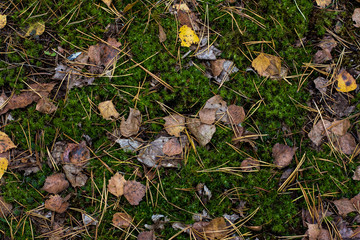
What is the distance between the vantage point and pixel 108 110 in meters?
2.84

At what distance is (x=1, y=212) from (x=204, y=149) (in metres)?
2.10

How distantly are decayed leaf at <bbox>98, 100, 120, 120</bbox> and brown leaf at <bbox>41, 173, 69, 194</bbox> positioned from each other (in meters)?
0.74

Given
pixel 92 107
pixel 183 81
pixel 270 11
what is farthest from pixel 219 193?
pixel 270 11

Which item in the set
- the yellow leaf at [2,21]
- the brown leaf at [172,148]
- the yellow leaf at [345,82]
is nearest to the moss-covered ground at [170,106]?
the yellow leaf at [2,21]

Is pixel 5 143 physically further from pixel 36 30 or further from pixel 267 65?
pixel 267 65

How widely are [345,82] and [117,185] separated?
2.59 metres

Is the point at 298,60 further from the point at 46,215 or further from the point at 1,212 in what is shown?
the point at 1,212

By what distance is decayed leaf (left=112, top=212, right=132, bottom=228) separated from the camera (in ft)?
8.86

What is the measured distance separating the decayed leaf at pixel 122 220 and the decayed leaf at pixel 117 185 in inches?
7.6

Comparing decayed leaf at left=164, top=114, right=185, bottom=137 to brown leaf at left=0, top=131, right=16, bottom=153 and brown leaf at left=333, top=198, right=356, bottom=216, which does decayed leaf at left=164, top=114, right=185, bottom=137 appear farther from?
brown leaf at left=333, top=198, right=356, bottom=216

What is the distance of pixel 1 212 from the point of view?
2715 mm

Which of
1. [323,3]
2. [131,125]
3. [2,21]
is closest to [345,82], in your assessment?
[323,3]

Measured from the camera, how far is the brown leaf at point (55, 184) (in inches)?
107

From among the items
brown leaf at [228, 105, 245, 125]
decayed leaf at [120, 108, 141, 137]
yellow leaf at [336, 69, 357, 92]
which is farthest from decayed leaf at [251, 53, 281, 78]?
decayed leaf at [120, 108, 141, 137]
